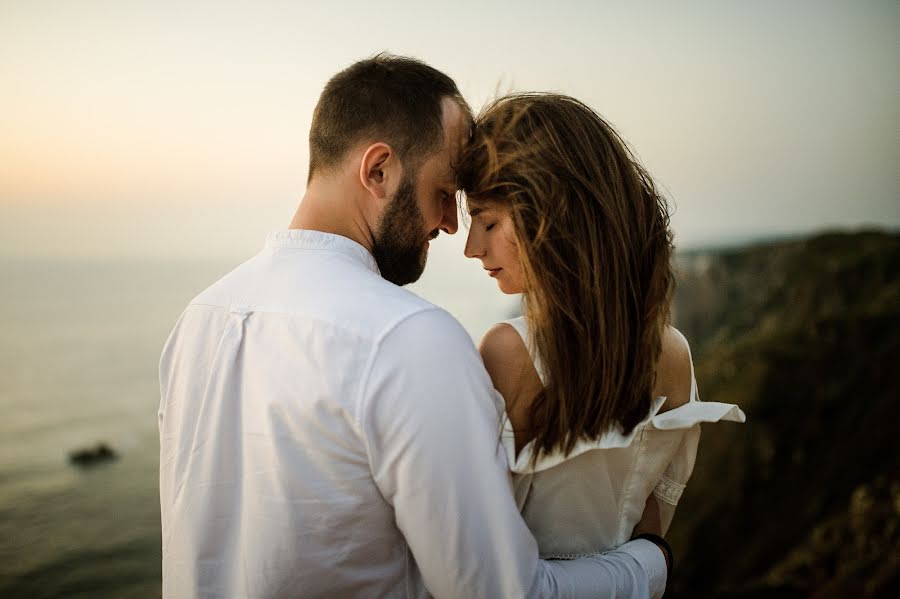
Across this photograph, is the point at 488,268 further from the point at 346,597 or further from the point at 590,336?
the point at 346,597

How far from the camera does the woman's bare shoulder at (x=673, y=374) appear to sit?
1995 millimetres

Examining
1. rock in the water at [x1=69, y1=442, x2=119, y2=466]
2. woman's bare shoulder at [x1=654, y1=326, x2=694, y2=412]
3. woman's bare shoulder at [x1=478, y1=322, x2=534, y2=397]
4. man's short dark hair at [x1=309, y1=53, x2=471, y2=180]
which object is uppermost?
man's short dark hair at [x1=309, y1=53, x2=471, y2=180]

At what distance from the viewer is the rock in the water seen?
752 cm

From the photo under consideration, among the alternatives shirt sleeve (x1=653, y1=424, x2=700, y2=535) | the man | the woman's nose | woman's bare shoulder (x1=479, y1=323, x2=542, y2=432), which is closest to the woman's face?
the woman's nose

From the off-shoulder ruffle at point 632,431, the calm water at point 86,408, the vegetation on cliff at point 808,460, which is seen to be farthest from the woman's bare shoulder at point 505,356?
the calm water at point 86,408

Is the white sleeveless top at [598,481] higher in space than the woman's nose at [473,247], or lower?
lower

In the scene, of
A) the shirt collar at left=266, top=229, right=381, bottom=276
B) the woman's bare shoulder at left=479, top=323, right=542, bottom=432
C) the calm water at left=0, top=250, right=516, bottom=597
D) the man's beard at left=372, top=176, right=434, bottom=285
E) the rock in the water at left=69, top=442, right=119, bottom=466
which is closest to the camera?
the shirt collar at left=266, top=229, right=381, bottom=276

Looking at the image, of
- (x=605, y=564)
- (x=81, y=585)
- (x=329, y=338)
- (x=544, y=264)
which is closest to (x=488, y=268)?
(x=544, y=264)

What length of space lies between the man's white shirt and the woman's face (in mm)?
511

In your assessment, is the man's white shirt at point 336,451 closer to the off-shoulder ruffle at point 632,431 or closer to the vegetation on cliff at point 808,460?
the off-shoulder ruffle at point 632,431

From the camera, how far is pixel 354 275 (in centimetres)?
153

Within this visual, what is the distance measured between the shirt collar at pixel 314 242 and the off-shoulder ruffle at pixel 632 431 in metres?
0.59

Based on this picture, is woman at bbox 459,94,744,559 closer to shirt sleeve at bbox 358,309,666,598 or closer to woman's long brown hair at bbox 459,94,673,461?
woman's long brown hair at bbox 459,94,673,461

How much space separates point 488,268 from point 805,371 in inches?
175
